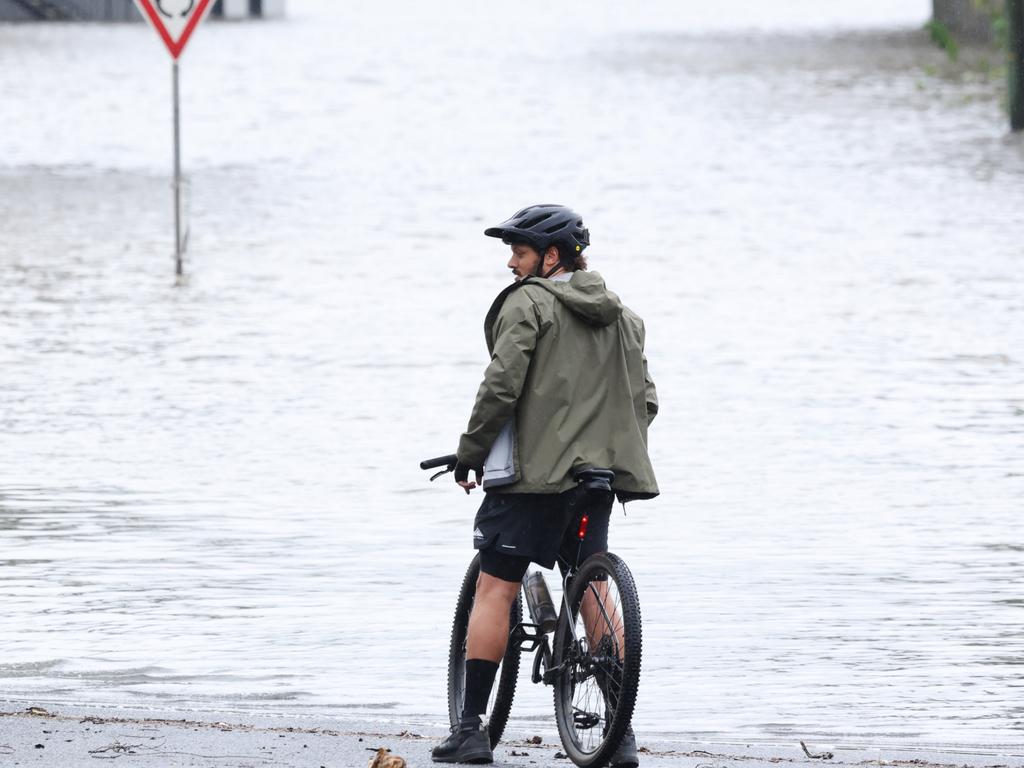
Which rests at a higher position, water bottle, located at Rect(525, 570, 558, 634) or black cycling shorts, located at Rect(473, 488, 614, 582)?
black cycling shorts, located at Rect(473, 488, 614, 582)

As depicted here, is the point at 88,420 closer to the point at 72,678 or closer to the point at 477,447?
the point at 72,678

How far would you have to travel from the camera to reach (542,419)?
5.67m

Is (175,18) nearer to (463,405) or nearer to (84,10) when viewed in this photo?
(463,405)

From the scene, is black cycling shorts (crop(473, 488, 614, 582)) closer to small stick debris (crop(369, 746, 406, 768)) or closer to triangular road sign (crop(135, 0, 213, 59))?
small stick debris (crop(369, 746, 406, 768))

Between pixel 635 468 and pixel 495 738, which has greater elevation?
pixel 635 468

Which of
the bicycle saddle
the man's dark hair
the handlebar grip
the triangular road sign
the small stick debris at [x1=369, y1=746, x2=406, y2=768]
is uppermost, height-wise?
the man's dark hair

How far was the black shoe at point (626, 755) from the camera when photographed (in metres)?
5.52

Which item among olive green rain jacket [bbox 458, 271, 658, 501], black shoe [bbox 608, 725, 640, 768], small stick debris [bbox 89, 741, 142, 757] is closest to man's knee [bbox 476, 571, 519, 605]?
olive green rain jacket [bbox 458, 271, 658, 501]

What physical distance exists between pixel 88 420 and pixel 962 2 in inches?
1485

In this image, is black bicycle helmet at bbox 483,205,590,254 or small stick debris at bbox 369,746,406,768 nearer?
small stick debris at bbox 369,746,406,768

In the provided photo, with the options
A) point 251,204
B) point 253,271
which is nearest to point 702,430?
point 253,271

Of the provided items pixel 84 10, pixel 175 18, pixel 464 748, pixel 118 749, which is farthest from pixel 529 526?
pixel 84 10

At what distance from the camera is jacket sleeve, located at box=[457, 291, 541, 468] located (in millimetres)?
5586

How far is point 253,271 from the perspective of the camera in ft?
55.6
